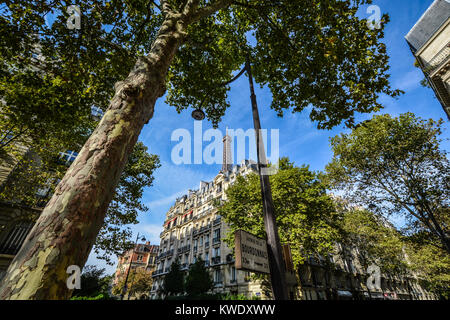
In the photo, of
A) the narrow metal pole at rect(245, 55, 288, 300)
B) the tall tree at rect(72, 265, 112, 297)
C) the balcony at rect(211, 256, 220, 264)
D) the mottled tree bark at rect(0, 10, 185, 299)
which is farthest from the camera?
the balcony at rect(211, 256, 220, 264)

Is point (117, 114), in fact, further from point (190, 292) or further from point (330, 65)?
point (190, 292)

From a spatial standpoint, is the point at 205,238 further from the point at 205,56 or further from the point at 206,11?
the point at 206,11

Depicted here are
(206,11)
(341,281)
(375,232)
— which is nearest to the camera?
(206,11)

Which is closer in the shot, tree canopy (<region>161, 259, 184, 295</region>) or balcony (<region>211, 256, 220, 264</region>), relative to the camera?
tree canopy (<region>161, 259, 184, 295</region>)

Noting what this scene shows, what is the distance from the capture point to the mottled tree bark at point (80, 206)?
112 cm

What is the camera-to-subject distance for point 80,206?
142 cm

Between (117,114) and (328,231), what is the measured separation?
16578 mm

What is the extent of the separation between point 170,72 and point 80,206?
26.4ft

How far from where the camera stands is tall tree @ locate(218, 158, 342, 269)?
14.5 meters

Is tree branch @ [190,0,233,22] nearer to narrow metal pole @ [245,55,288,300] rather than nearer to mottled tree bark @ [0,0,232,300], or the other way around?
mottled tree bark @ [0,0,232,300]

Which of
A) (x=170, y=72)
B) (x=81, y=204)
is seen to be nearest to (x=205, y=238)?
(x=170, y=72)

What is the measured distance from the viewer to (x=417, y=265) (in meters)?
20.0

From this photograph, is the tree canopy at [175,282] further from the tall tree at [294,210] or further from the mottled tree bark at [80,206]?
the mottled tree bark at [80,206]

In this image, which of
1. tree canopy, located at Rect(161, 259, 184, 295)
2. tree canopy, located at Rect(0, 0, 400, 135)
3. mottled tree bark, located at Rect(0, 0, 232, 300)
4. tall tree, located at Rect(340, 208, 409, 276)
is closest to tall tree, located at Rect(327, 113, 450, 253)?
tall tree, located at Rect(340, 208, 409, 276)
